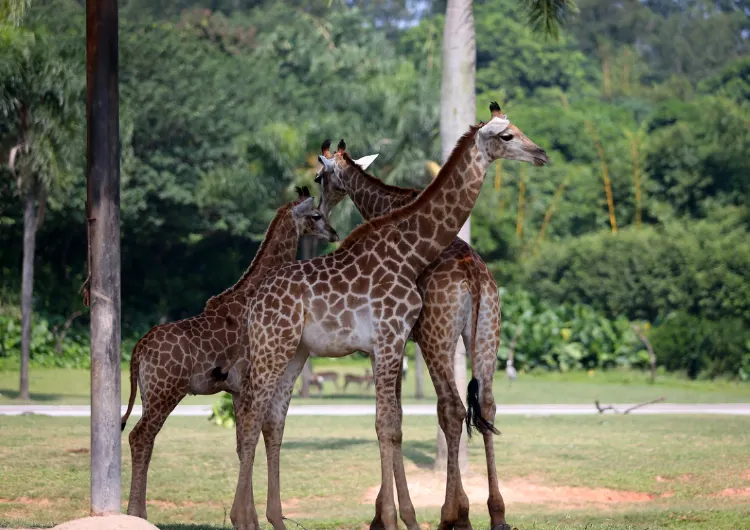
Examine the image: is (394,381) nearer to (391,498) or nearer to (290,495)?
(391,498)

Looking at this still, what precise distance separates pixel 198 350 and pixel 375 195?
1.96 m

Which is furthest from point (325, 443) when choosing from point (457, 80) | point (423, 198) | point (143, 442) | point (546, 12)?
point (423, 198)

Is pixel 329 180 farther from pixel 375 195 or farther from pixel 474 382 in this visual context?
pixel 474 382

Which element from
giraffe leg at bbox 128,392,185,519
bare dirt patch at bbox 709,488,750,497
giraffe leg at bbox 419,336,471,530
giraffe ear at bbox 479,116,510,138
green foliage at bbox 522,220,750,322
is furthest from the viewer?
green foliage at bbox 522,220,750,322

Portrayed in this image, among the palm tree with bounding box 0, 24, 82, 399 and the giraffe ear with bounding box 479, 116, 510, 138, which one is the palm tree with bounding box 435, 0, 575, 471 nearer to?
the giraffe ear with bounding box 479, 116, 510, 138

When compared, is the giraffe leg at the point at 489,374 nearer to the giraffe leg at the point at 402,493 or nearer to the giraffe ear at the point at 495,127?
the giraffe leg at the point at 402,493

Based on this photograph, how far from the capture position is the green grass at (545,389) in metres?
27.3

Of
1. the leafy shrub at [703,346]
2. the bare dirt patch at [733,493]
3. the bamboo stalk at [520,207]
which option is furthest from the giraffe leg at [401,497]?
the bamboo stalk at [520,207]

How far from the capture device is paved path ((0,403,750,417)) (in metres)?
22.3

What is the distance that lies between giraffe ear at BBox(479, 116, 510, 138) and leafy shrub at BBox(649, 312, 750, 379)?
26329 millimetres

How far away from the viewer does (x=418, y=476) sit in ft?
49.8

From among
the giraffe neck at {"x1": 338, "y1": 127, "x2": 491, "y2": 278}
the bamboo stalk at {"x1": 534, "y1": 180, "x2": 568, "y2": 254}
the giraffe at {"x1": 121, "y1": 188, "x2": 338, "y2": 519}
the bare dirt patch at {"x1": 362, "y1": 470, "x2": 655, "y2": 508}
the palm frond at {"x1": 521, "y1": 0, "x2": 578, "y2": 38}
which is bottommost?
the bare dirt patch at {"x1": 362, "y1": 470, "x2": 655, "y2": 508}

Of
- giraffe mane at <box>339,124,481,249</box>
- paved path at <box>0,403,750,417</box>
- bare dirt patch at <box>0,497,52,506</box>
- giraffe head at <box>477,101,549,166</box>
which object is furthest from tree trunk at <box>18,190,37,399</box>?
giraffe head at <box>477,101,549,166</box>

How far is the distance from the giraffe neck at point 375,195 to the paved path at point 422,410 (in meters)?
13.0
